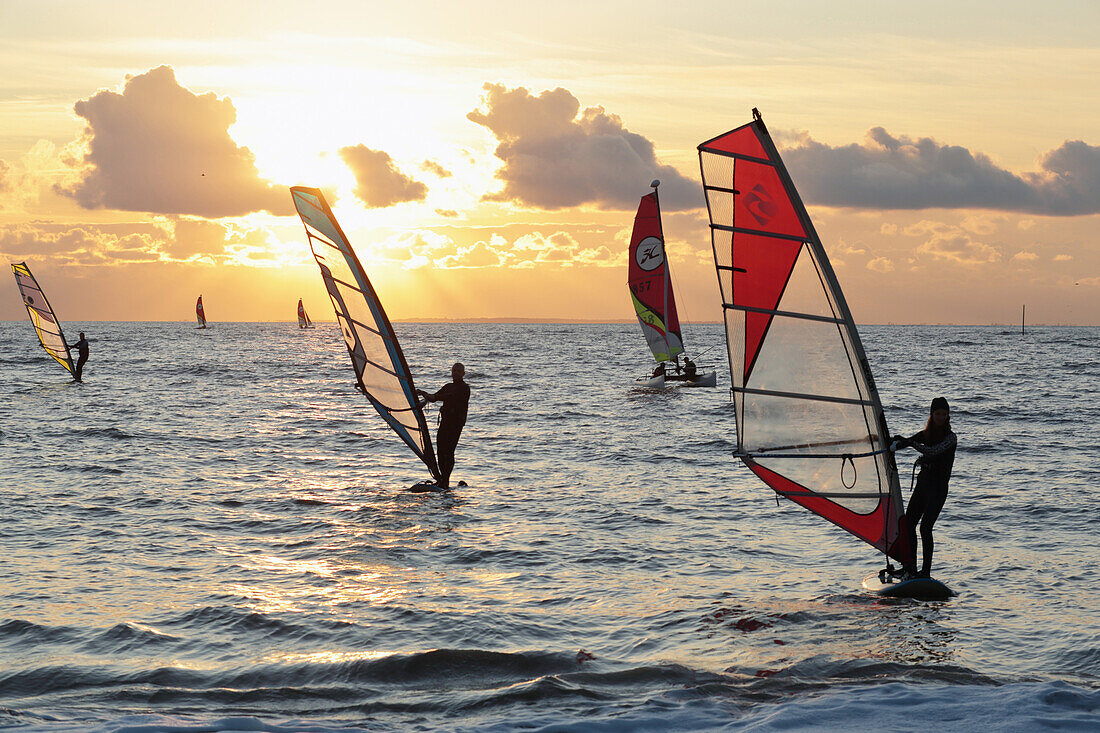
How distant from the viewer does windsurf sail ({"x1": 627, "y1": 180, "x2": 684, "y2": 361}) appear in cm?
3297

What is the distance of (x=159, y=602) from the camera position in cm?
820

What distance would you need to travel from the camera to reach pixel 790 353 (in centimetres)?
851

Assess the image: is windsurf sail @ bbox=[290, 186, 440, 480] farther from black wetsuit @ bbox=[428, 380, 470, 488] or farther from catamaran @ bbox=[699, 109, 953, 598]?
catamaran @ bbox=[699, 109, 953, 598]

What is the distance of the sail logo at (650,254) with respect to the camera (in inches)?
1315

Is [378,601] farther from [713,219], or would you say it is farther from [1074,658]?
[1074,658]

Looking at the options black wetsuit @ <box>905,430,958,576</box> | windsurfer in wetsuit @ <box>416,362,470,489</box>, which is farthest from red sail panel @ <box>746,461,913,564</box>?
windsurfer in wetsuit @ <box>416,362,470,489</box>

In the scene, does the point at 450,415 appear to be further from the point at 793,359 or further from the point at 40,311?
the point at 40,311

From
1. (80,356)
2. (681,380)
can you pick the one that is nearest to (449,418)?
(681,380)

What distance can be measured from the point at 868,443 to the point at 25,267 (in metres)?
31.9

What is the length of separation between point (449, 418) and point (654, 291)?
22.3 meters

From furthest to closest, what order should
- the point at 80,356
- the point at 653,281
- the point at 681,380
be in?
the point at 80,356, the point at 681,380, the point at 653,281

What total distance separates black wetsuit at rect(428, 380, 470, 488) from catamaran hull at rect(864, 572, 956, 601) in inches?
243

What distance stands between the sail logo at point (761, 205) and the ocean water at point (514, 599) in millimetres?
3487

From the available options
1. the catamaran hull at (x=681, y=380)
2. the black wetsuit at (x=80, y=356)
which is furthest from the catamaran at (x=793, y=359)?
the black wetsuit at (x=80, y=356)
